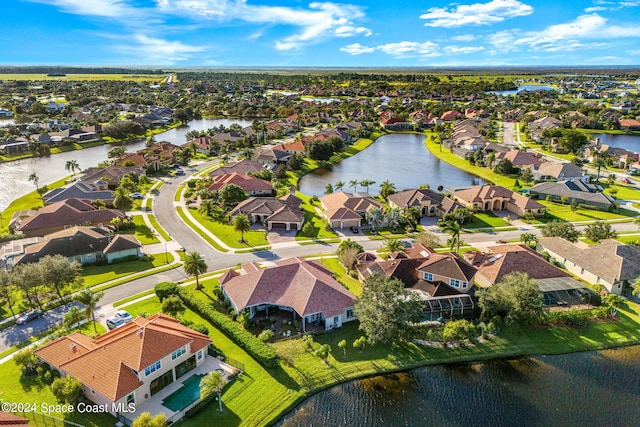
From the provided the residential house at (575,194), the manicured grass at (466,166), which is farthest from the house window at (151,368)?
the manicured grass at (466,166)

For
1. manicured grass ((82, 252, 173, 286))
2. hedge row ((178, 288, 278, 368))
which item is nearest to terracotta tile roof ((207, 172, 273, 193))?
manicured grass ((82, 252, 173, 286))

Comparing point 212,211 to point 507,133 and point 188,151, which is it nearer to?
point 188,151

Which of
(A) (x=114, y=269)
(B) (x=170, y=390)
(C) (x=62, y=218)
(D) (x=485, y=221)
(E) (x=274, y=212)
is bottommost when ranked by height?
(D) (x=485, y=221)

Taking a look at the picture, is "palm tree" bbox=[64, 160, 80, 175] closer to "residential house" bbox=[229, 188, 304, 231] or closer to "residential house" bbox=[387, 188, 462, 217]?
"residential house" bbox=[229, 188, 304, 231]

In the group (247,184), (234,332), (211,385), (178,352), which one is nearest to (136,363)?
(178,352)

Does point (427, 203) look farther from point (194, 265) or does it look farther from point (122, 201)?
point (122, 201)

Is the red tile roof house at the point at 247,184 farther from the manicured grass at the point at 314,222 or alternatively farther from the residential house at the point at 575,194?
the residential house at the point at 575,194
